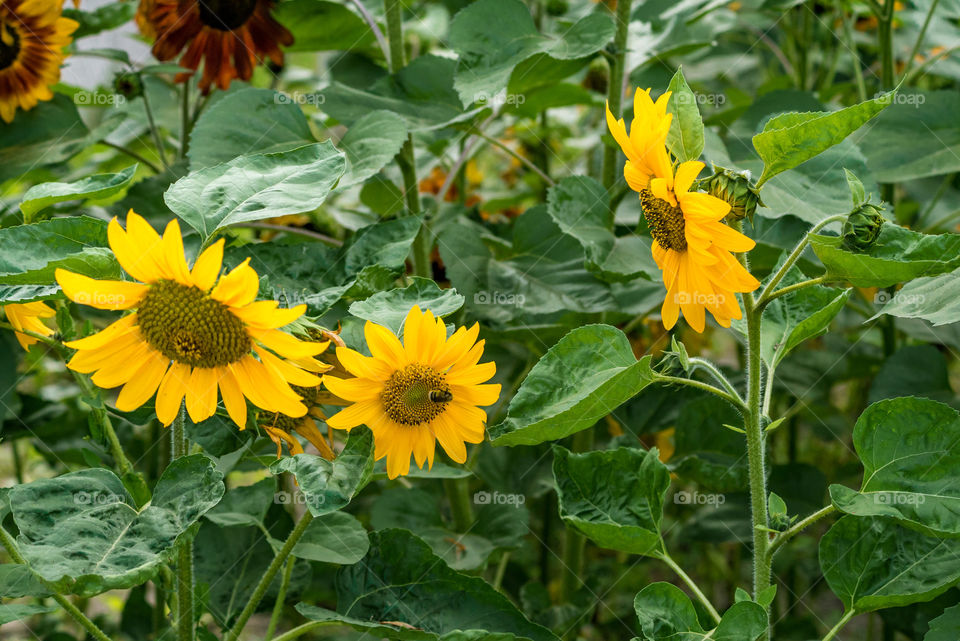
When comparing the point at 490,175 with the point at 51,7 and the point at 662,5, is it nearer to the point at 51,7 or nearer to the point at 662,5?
the point at 662,5

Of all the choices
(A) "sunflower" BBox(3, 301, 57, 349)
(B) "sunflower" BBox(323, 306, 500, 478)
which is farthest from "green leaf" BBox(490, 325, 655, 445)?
(A) "sunflower" BBox(3, 301, 57, 349)

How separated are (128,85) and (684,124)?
0.79m

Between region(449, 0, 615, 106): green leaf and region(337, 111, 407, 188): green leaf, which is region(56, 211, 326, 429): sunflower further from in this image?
region(449, 0, 615, 106): green leaf

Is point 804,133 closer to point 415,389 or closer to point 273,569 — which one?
A: point 415,389

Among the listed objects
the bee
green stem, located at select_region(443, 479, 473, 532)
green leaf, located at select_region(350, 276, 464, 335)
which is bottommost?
green stem, located at select_region(443, 479, 473, 532)

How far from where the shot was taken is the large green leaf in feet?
1.61

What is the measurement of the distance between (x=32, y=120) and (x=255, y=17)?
30 cm

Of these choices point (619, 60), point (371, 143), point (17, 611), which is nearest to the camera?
point (17, 611)

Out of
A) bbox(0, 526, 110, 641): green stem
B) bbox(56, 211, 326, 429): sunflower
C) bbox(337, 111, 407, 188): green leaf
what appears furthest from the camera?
bbox(337, 111, 407, 188): green leaf

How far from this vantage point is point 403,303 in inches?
24.4

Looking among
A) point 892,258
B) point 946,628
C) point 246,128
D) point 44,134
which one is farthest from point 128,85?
point 946,628

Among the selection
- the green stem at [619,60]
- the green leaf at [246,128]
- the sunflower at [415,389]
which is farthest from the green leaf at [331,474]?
the green stem at [619,60]

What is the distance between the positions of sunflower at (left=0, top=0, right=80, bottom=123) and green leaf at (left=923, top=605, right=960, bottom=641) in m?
0.98

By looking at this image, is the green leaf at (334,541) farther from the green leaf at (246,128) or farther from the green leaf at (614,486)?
the green leaf at (246,128)
